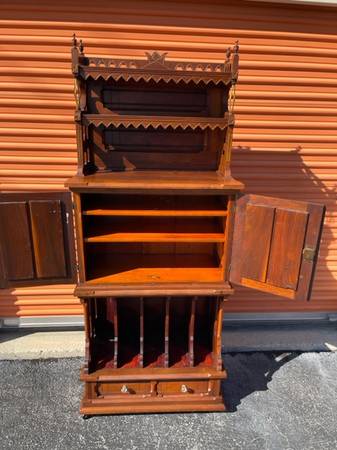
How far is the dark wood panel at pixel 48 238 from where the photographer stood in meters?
2.35

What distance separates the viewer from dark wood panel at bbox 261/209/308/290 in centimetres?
224

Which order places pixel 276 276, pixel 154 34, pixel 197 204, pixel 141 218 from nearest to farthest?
pixel 276 276 → pixel 197 204 → pixel 141 218 → pixel 154 34

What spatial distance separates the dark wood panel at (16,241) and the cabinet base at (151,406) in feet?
4.42

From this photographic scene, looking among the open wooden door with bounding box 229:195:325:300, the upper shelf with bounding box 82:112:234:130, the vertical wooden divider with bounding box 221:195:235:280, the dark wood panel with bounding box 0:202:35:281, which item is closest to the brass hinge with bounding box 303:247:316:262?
the open wooden door with bounding box 229:195:325:300

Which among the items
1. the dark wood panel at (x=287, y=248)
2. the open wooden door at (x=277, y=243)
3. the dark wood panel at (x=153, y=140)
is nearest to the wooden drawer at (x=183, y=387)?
the open wooden door at (x=277, y=243)

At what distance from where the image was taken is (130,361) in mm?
2922

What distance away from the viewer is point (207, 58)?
124 inches

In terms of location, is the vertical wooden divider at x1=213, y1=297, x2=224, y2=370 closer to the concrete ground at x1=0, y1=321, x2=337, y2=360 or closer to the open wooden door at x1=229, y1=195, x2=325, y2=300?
the open wooden door at x1=229, y1=195, x2=325, y2=300

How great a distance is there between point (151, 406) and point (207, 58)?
3.53 meters

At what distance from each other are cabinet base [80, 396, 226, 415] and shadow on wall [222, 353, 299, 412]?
9.4 inches

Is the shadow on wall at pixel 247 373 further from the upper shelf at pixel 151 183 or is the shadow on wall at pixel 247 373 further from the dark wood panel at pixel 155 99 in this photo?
the dark wood panel at pixel 155 99

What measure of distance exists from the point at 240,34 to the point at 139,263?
8.51ft

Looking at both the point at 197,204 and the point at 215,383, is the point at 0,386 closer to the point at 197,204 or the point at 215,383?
the point at 215,383

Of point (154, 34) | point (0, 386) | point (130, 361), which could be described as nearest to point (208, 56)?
point (154, 34)
